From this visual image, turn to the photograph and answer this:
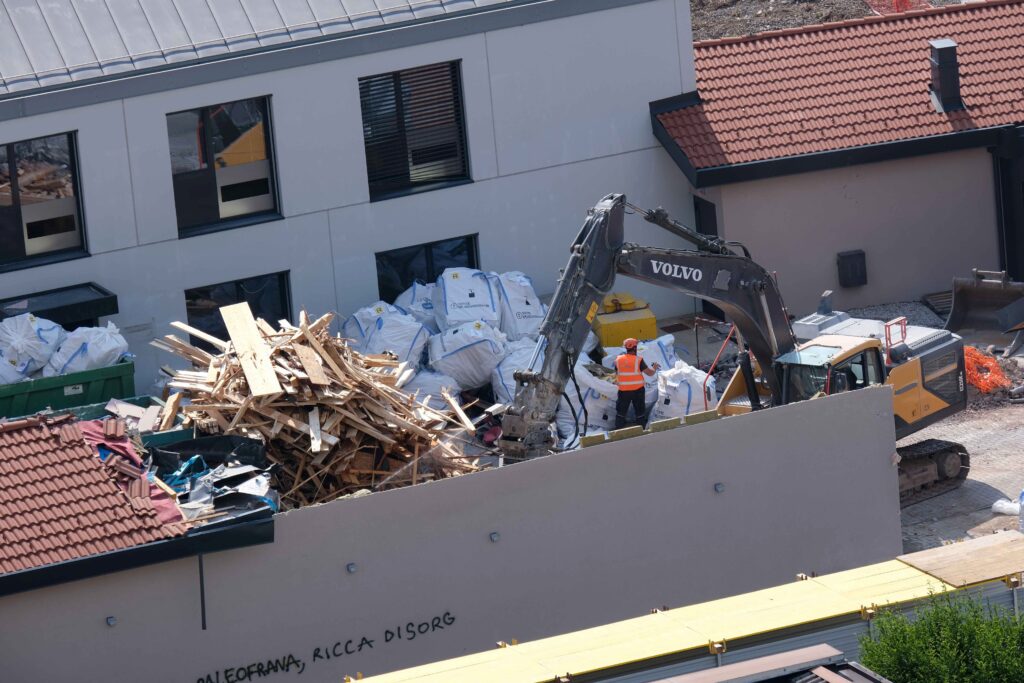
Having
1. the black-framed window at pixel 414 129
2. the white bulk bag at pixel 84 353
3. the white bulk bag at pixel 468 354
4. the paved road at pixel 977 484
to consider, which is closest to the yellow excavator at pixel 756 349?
the paved road at pixel 977 484

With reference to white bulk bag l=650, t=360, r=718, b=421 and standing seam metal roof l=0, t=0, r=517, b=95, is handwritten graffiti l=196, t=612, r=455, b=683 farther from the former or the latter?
standing seam metal roof l=0, t=0, r=517, b=95

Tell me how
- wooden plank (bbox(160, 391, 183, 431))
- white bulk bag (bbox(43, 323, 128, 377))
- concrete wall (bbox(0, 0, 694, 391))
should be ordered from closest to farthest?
wooden plank (bbox(160, 391, 183, 431))
white bulk bag (bbox(43, 323, 128, 377))
concrete wall (bbox(0, 0, 694, 391))

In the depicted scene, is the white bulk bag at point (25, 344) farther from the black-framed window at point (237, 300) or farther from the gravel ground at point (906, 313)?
the gravel ground at point (906, 313)

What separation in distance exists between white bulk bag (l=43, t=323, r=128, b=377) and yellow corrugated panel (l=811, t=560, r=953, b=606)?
1087 centimetres

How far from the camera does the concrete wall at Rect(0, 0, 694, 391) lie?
74.5ft

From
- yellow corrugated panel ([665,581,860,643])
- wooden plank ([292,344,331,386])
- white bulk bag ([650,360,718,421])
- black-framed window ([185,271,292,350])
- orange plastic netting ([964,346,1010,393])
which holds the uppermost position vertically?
black-framed window ([185,271,292,350])

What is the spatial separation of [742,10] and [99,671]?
2653 centimetres

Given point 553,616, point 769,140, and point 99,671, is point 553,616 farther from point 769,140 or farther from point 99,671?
point 769,140

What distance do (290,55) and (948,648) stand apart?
14727mm

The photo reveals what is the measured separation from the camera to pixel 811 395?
19.4 meters

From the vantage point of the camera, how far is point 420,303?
78.4 ft

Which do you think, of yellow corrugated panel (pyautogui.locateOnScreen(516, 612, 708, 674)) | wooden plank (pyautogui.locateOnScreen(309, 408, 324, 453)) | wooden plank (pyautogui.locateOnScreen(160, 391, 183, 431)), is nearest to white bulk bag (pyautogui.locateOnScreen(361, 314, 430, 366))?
wooden plank (pyautogui.locateOnScreen(160, 391, 183, 431))

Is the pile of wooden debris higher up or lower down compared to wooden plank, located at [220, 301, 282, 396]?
lower down

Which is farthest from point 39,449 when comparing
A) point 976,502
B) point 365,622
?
point 976,502
